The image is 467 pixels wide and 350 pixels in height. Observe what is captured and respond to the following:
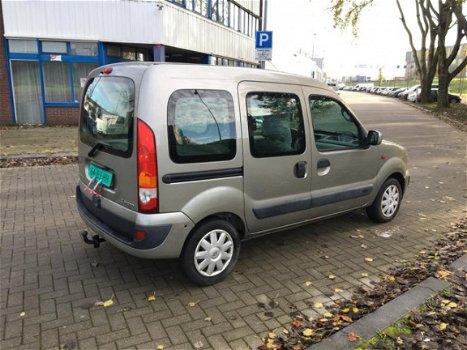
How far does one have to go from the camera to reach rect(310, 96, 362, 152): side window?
14.7 ft

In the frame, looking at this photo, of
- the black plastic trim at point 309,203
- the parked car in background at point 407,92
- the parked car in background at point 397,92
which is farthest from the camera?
the parked car in background at point 397,92

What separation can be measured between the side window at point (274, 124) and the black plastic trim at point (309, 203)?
53cm

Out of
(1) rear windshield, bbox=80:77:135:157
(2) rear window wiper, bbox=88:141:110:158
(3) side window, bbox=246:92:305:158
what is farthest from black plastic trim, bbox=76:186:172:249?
(3) side window, bbox=246:92:305:158

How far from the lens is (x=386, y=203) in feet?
18.1

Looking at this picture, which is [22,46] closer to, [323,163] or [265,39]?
[265,39]

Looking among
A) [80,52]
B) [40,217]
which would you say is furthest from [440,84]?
[40,217]

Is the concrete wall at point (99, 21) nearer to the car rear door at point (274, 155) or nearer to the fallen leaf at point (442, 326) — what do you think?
the car rear door at point (274, 155)

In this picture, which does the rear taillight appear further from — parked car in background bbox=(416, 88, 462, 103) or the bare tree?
parked car in background bbox=(416, 88, 462, 103)

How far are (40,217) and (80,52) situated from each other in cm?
1182

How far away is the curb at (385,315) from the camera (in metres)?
2.92

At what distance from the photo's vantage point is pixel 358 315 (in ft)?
11.0

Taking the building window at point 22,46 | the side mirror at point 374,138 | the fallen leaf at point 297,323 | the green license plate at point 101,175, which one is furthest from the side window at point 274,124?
the building window at point 22,46

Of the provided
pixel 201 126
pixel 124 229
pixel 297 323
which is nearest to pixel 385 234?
pixel 297 323

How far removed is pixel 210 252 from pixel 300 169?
1.29 meters
